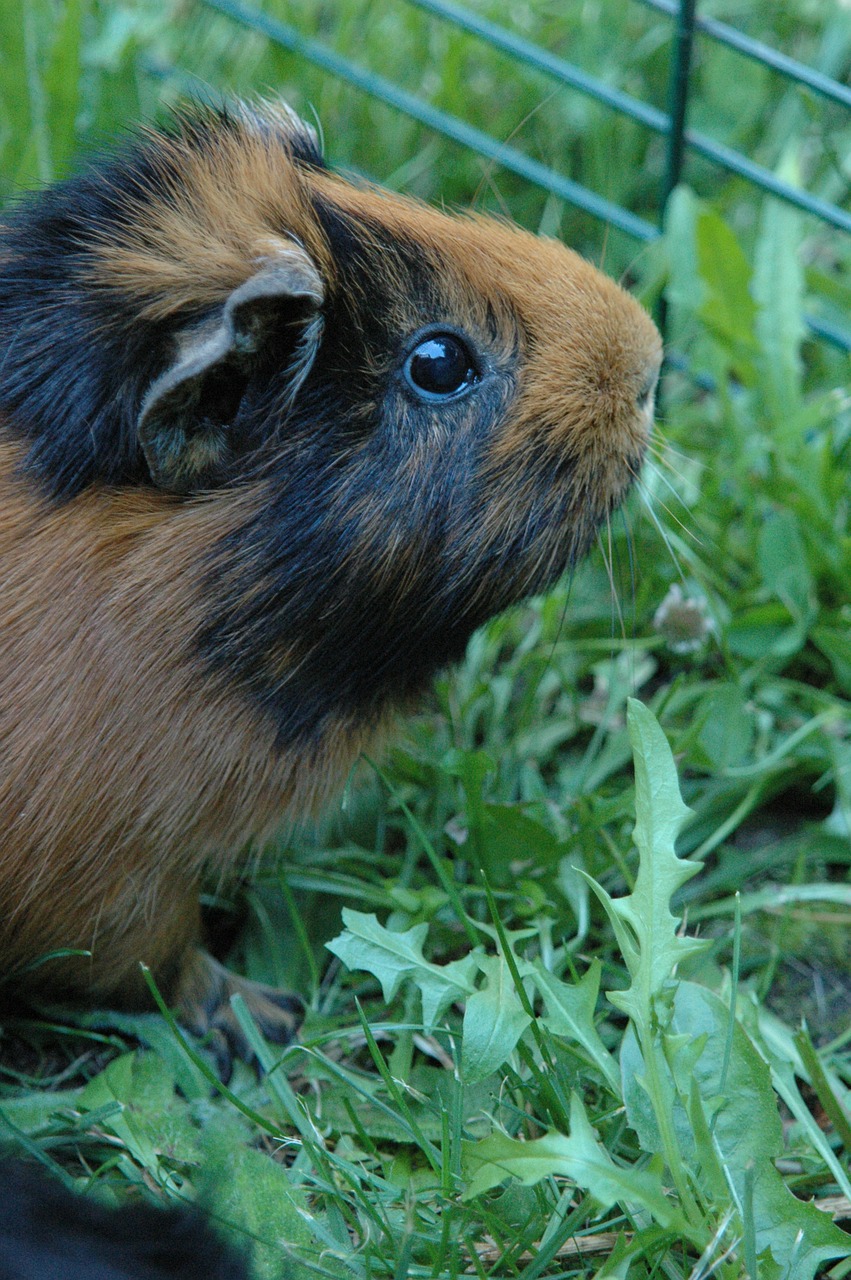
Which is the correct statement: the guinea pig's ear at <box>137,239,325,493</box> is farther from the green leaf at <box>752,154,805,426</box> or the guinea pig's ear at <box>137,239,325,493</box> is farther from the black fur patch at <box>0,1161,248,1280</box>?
the green leaf at <box>752,154,805,426</box>

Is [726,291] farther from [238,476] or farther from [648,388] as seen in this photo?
[238,476]

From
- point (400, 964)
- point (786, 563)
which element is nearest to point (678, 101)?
point (786, 563)

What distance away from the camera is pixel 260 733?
2551 mm

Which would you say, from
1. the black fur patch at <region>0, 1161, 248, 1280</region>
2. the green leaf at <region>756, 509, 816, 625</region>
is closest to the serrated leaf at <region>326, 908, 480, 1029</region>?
the black fur patch at <region>0, 1161, 248, 1280</region>

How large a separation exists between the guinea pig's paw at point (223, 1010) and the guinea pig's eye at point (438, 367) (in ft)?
4.56

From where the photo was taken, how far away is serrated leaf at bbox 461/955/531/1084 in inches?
91.8

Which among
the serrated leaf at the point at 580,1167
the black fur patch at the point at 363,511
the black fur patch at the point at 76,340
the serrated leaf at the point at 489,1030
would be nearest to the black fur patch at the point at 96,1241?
the serrated leaf at the point at 580,1167

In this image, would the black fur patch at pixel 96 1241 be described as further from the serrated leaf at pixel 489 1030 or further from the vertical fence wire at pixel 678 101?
the vertical fence wire at pixel 678 101

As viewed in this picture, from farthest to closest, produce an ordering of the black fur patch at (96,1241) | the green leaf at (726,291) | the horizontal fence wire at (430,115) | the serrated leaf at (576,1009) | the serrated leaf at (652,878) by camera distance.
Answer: the horizontal fence wire at (430,115), the green leaf at (726,291), the serrated leaf at (576,1009), the serrated leaf at (652,878), the black fur patch at (96,1241)

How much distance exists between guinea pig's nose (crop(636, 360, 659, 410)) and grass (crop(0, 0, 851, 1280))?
23 cm

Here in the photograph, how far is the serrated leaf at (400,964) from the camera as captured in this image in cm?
252

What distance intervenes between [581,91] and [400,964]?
275 centimetres

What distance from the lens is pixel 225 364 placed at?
230cm

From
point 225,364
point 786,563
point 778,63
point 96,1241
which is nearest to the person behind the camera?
point 96,1241
